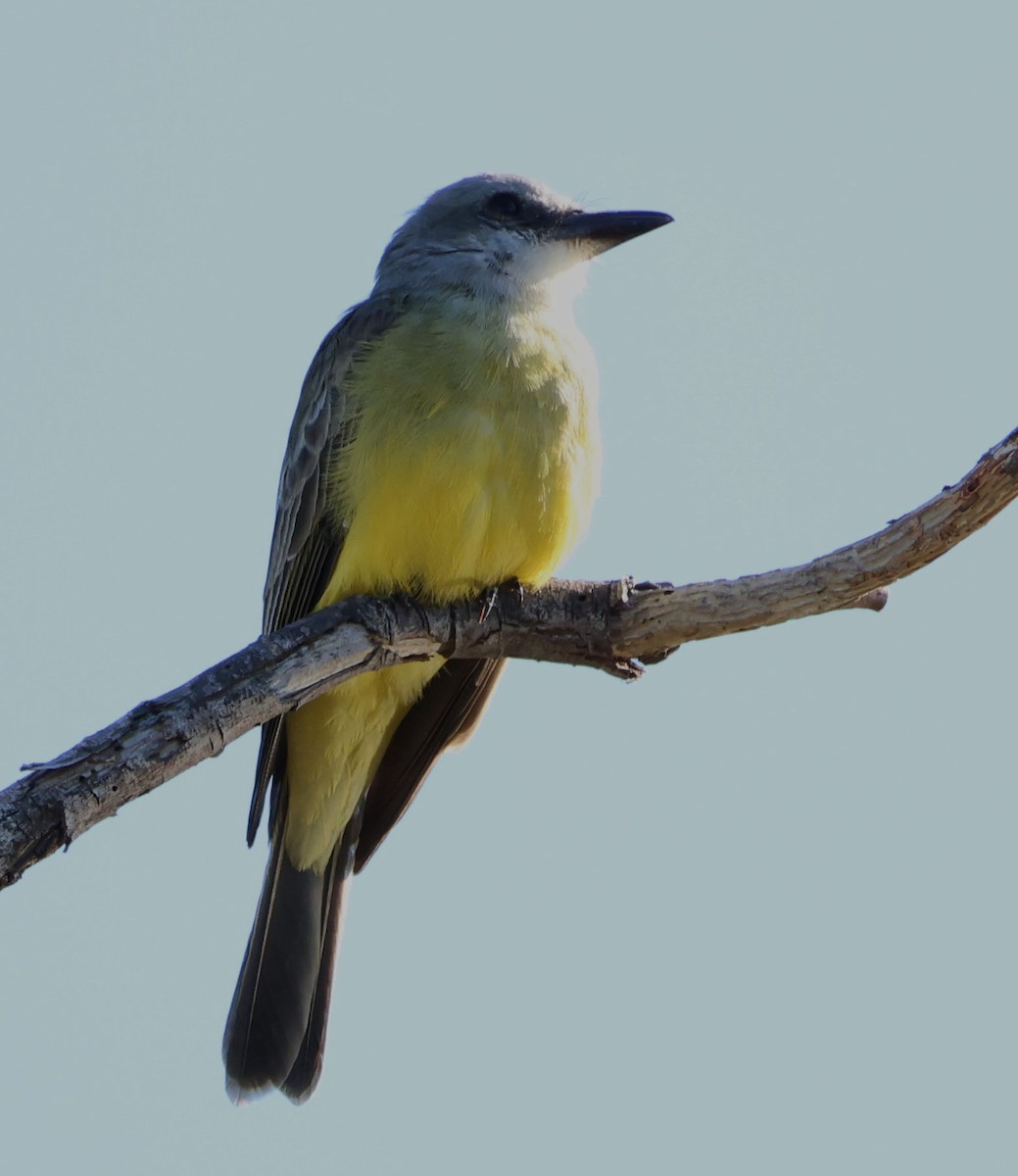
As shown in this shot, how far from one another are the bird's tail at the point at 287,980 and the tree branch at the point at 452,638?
1474mm

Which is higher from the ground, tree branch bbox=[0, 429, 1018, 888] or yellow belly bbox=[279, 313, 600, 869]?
yellow belly bbox=[279, 313, 600, 869]

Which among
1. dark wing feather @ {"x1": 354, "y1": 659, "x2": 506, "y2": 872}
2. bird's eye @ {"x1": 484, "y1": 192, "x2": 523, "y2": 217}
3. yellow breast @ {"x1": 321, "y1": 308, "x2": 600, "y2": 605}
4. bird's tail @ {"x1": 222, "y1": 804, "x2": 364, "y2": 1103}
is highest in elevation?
bird's eye @ {"x1": 484, "y1": 192, "x2": 523, "y2": 217}

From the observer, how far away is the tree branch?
5555 mm

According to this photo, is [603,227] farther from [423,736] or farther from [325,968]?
[325,968]

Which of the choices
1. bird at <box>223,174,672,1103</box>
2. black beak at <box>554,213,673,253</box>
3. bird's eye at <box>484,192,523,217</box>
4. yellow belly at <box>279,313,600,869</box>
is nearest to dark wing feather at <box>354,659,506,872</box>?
bird at <box>223,174,672,1103</box>

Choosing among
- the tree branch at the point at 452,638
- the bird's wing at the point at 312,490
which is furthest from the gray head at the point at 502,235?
the tree branch at the point at 452,638

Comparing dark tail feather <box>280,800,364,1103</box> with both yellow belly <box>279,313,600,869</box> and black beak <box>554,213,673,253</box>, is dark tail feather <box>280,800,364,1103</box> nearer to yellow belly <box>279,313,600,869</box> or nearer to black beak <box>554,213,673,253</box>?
yellow belly <box>279,313,600,869</box>

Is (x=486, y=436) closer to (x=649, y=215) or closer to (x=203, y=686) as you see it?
(x=203, y=686)

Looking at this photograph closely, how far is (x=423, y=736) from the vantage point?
26.2 ft

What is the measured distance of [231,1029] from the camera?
7750 millimetres

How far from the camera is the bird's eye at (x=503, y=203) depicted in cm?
835

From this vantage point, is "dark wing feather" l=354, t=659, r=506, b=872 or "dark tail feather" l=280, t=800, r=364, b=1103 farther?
"dark wing feather" l=354, t=659, r=506, b=872

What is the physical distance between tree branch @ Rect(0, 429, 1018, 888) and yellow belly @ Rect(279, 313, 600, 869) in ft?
0.59

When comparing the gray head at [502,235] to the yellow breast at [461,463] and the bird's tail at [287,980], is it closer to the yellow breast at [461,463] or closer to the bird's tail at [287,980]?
the yellow breast at [461,463]
